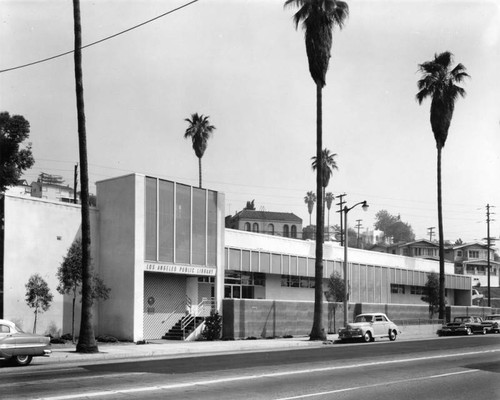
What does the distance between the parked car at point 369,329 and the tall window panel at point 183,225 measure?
344 inches

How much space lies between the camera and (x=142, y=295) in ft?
98.7

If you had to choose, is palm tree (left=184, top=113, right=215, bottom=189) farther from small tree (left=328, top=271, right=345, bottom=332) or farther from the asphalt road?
the asphalt road

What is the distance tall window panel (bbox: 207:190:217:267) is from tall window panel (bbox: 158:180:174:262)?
2.76 metres

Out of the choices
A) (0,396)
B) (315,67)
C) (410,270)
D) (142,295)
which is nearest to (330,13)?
(315,67)

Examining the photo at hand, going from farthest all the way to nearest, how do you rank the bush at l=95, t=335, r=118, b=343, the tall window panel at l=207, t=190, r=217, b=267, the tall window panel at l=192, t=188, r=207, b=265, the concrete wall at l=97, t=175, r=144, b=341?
the tall window panel at l=207, t=190, r=217, b=267 → the tall window panel at l=192, t=188, r=207, b=265 → the concrete wall at l=97, t=175, r=144, b=341 → the bush at l=95, t=335, r=118, b=343

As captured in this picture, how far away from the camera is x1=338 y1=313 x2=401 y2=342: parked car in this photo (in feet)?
104

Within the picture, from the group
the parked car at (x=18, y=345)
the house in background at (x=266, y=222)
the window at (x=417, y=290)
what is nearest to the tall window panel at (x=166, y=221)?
the parked car at (x=18, y=345)

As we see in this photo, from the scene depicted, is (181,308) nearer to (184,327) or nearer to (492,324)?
(184,327)

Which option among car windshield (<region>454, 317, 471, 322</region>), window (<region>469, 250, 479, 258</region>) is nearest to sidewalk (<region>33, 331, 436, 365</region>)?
car windshield (<region>454, 317, 471, 322</region>)

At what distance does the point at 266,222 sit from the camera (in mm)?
110875

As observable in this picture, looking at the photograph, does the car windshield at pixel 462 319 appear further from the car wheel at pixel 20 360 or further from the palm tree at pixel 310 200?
the palm tree at pixel 310 200

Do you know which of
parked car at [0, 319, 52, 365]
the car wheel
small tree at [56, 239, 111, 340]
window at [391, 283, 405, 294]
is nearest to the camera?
parked car at [0, 319, 52, 365]

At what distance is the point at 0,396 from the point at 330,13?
26.3m

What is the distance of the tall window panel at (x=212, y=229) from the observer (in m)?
33.9
